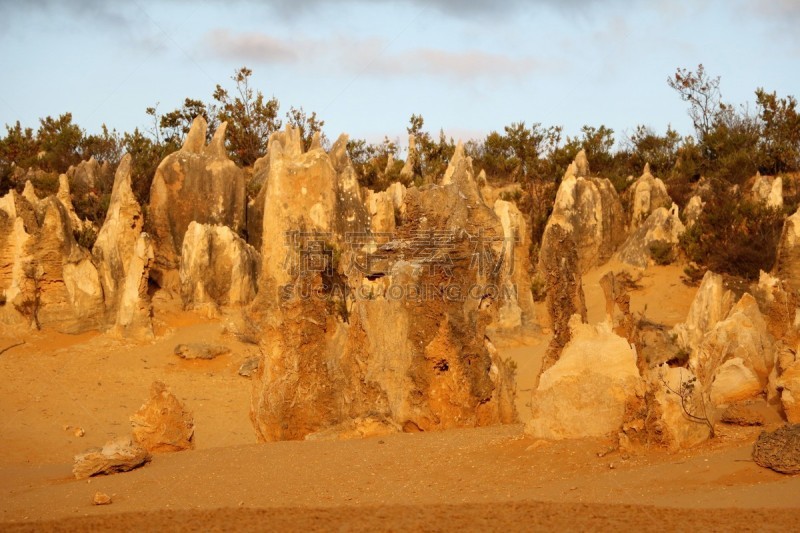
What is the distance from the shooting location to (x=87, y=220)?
23.8 meters

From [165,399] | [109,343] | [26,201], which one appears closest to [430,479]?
[165,399]

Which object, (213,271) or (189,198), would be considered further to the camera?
(189,198)

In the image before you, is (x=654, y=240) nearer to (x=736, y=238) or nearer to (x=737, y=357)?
(x=736, y=238)

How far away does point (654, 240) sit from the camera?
25.9m

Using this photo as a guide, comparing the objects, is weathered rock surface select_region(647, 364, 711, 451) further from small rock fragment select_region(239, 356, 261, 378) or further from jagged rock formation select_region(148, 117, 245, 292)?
jagged rock formation select_region(148, 117, 245, 292)

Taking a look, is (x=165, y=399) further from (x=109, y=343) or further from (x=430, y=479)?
(x=109, y=343)

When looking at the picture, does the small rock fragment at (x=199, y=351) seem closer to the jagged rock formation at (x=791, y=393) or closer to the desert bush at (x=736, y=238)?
the desert bush at (x=736, y=238)

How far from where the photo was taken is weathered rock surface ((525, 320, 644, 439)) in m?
8.20

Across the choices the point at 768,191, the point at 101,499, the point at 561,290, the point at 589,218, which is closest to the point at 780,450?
the point at 101,499

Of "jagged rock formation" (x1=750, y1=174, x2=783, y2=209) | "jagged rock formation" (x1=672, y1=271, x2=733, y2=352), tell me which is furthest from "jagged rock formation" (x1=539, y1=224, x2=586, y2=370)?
"jagged rock formation" (x1=750, y1=174, x2=783, y2=209)

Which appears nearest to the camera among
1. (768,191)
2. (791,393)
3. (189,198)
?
(791,393)

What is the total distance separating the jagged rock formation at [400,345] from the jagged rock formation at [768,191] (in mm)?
14307

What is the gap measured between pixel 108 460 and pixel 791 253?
54.1 ft

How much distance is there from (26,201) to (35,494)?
12612 millimetres
